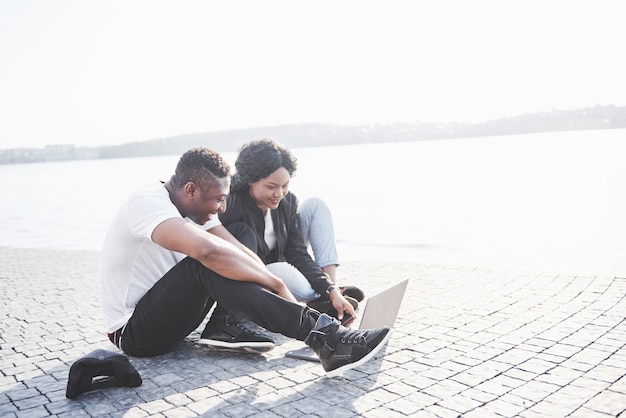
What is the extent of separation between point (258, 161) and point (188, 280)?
1.44 m

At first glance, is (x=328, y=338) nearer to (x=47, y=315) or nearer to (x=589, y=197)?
(x=47, y=315)

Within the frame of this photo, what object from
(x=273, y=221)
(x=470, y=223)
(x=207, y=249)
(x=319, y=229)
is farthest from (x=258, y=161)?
(x=470, y=223)

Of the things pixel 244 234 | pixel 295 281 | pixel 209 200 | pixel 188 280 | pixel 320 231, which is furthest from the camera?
pixel 320 231

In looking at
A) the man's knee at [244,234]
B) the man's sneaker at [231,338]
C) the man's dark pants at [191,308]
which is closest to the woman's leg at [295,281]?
the man's knee at [244,234]

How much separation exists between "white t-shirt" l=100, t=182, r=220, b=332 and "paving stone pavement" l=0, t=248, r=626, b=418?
17.6 inches

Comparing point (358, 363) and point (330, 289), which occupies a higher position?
point (330, 289)

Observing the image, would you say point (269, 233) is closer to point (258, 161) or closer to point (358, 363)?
point (258, 161)

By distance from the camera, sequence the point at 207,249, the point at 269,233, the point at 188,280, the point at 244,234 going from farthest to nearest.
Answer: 1. the point at 269,233
2. the point at 244,234
3. the point at 188,280
4. the point at 207,249

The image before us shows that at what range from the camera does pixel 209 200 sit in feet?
12.1

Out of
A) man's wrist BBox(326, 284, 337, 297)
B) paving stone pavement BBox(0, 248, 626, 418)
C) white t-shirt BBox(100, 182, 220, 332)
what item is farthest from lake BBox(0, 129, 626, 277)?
Answer: white t-shirt BBox(100, 182, 220, 332)

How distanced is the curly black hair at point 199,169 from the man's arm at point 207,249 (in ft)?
1.23

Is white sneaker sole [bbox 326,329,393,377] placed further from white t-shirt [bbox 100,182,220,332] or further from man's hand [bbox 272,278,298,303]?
white t-shirt [bbox 100,182,220,332]

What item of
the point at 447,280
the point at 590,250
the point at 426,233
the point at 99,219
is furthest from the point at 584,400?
the point at 99,219

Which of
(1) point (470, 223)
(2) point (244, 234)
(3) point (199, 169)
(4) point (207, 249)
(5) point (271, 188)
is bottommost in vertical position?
(1) point (470, 223)
